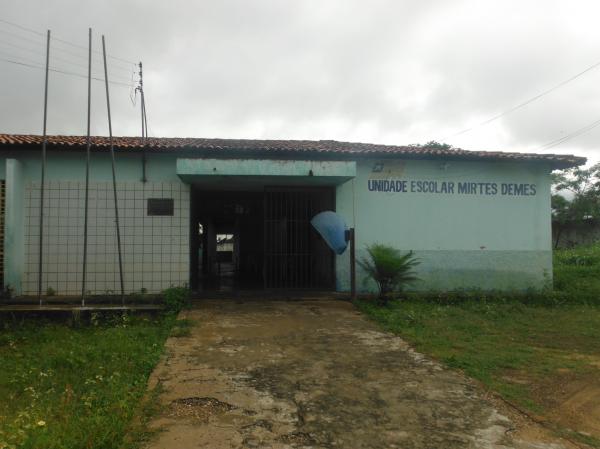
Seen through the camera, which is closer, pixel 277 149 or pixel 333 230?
pixel 333 230

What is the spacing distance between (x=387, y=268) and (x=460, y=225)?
7.84 ft

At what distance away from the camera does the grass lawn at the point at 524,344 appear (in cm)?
362

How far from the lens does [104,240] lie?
26.5 ft

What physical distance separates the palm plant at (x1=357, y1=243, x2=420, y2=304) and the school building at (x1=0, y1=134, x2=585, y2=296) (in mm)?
790

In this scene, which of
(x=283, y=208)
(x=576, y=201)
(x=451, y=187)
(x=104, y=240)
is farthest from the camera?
(x=576, y=201)

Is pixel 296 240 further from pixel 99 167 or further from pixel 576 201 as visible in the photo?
pixel 576 201

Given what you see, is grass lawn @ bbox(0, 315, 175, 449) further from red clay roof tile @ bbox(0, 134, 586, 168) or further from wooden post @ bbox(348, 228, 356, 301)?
wooden post @ bbox(348, 228, 356, 301)

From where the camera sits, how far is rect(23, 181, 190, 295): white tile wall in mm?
7977

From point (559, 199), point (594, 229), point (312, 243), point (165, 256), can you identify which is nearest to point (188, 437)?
point (165, 256)

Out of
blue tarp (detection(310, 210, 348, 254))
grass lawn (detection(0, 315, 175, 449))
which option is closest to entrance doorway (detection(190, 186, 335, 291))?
blue tarp (detection(310, 210, 348, 254))

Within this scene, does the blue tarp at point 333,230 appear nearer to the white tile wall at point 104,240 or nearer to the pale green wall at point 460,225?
the pale green wall at point 460,225

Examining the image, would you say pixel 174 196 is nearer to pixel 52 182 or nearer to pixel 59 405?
pixel 52 182

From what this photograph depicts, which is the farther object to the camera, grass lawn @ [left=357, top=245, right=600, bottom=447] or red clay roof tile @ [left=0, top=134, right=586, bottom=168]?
red clay roof tile @ [left=0, top=134, right=586, bottom=168]

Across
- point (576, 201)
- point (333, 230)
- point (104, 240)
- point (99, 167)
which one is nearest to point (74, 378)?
point (104, 240)
